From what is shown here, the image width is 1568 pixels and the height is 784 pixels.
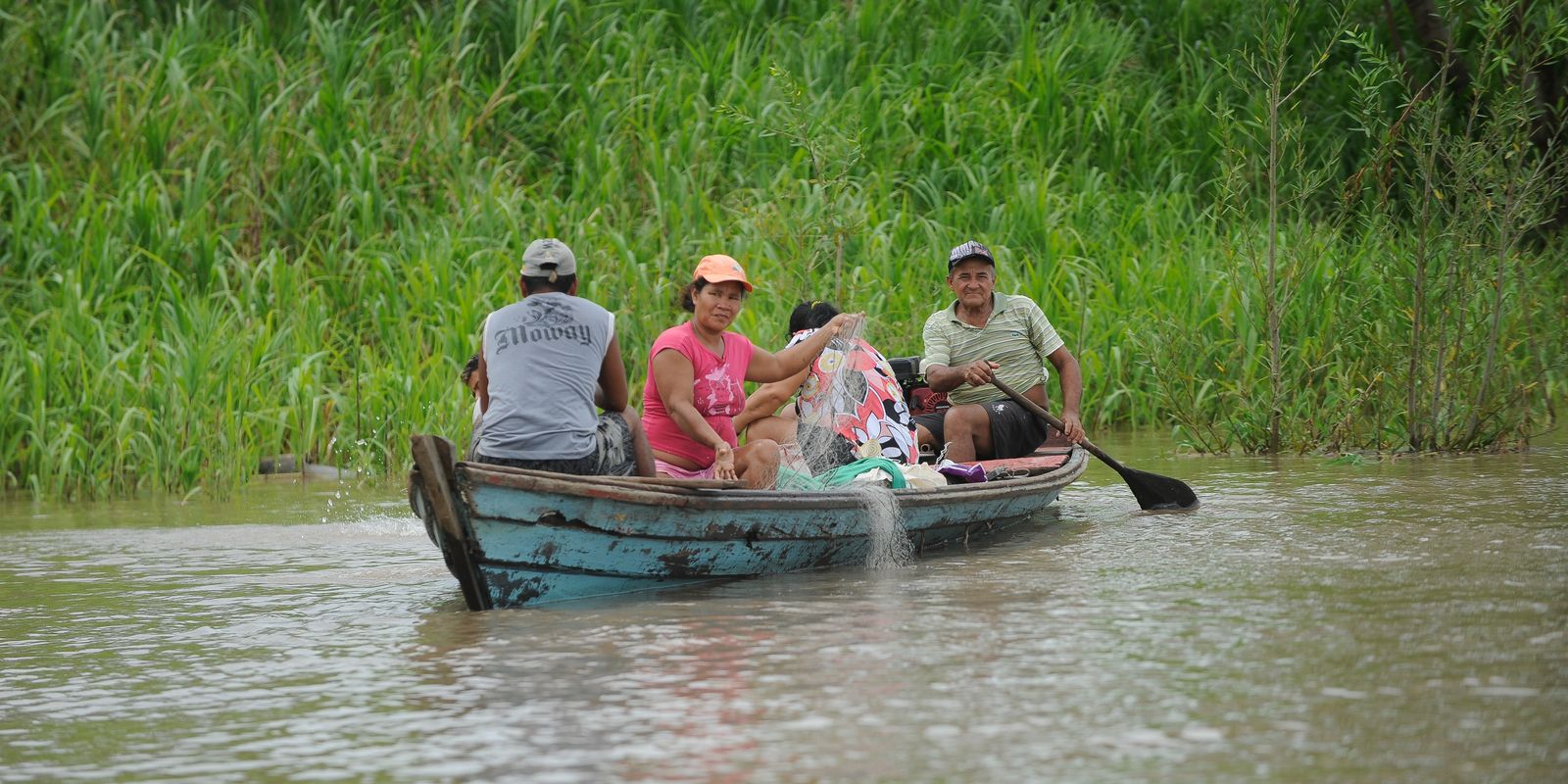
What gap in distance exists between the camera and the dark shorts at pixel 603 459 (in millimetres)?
6047

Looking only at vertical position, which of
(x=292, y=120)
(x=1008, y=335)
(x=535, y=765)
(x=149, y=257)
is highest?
(x=292, y=120)

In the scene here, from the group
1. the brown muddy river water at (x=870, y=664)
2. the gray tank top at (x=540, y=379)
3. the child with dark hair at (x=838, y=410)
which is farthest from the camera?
the child with dark hair at (x=838, y=410)

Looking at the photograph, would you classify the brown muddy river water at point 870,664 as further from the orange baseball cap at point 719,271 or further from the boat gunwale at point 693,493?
the orange baseball cap at point 719,271

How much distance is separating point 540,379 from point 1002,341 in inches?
127

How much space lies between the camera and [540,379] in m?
6.00

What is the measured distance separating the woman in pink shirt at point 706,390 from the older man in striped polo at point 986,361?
1.76 m

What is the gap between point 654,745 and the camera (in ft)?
13.3

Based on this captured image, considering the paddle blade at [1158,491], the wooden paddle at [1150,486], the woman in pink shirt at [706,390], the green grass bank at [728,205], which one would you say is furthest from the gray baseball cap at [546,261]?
the green grass bank at [728,205]

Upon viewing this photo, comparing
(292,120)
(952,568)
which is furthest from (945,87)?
(952,568)

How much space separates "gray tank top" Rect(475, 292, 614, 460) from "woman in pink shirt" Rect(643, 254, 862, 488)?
1.71 ft

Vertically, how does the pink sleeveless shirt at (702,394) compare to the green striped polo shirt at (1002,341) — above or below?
below

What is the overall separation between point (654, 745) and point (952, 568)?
2.82 m

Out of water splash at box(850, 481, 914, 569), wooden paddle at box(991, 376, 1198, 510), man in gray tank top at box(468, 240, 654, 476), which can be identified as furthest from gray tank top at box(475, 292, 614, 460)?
wooden paddle at box(991, 376, 1198, 510)

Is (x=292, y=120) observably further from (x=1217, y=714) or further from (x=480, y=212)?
(x=1217, y=714)
